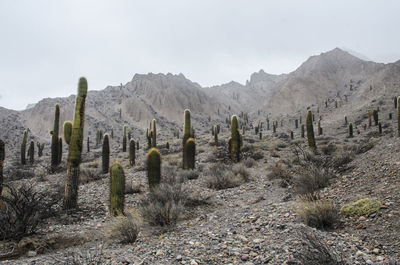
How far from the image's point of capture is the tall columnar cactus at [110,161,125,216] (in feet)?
24.8

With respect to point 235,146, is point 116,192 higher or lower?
lower

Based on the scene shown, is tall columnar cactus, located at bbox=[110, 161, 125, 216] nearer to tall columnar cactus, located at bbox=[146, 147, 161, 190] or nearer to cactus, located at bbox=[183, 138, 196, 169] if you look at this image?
tall columnar cactus, located at bbox=[146, 147, 161, 190]

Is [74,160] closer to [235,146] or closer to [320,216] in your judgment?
[320,216]

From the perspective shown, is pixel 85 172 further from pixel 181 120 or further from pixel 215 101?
pixel 215 101

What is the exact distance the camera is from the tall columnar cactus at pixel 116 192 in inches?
298

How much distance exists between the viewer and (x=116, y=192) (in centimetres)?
765

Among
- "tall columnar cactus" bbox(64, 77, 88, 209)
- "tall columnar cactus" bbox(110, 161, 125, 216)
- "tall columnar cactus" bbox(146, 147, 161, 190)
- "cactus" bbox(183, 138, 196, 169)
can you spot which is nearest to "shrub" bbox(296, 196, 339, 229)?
"tall columnar cactus" bbox(110, 161, 125, 216)

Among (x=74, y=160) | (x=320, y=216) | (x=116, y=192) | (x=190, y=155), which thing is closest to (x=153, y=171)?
(x=116, y=192)

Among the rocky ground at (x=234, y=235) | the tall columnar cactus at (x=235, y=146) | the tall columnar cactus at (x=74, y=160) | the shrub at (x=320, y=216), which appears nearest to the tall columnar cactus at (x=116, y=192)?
the rocky ground at (x=234, y=235)

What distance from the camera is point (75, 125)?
9195 mm

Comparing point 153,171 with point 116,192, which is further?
point 153,171

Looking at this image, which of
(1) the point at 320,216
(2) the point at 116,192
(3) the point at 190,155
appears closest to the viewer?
(1) the point at 320,216

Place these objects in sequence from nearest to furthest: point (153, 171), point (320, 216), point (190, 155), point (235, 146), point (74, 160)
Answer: point (320, 216) < point (74, 160) < point (153, 171) < point (190, 155) < point (235, 146)

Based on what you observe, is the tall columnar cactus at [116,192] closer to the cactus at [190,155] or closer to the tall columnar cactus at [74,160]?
the tall columnar cactus at [74,160]
